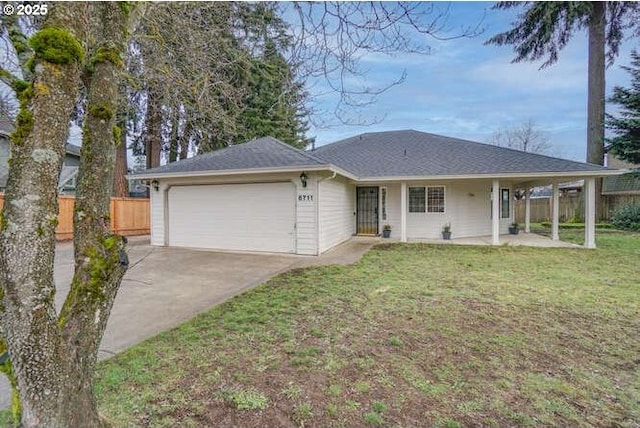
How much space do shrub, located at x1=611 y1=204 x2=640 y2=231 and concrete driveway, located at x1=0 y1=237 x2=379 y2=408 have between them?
13.8 meters

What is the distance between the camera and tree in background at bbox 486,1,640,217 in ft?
52.0

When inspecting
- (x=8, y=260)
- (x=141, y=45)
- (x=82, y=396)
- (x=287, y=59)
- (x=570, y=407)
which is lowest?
(x=570, y=407)

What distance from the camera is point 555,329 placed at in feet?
Answer: 13.6

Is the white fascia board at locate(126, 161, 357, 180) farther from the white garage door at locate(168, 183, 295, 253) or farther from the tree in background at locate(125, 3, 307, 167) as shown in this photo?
the tree in background at locate(125, 3, 307, 167)

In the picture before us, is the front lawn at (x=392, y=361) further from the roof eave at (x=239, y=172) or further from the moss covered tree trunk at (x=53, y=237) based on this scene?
the roof eave at (x=239, y=172)

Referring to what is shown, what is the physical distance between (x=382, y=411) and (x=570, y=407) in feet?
4.67

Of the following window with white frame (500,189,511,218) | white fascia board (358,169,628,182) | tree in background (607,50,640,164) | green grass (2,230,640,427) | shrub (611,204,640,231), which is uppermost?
tree in background (607,50,640,164)

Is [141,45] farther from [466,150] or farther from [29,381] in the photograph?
[466,150]

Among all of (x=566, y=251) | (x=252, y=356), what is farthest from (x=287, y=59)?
(x=566, y=251)

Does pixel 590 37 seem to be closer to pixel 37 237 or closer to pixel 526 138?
pixel 526 138

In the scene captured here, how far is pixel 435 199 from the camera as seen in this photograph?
1320cm

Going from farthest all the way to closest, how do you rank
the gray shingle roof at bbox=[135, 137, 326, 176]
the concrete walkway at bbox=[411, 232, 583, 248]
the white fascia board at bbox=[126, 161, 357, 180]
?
the concrete walkway at bbox=[411, 232, 583, 248], the gray shingle roof at bbox=[135, 137, 326, 176], the white fascia board at bbox=[126, 161, 357, 180]

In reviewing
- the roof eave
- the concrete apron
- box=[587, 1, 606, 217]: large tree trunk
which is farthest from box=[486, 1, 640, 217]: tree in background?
the roof eave

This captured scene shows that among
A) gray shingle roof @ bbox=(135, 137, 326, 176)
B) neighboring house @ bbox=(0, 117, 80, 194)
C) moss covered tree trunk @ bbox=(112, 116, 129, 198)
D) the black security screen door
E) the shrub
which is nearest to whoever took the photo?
gray shingle roof @ bbox=(135, 137, 326, 176)
